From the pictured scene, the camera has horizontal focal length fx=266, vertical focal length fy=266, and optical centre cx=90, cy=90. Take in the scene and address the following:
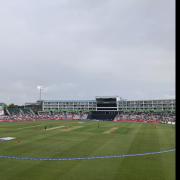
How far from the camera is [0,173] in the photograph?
60.6ft

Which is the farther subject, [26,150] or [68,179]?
[26,150]

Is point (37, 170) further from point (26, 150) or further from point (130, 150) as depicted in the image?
point (130, 150)

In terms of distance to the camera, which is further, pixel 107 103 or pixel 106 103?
pixel 106 103

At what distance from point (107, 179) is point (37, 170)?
549 cm

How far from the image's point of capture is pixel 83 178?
17.2m

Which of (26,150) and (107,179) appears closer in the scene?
(107,179)

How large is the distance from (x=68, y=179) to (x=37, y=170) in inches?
139

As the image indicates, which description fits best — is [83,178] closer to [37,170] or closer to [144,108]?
[37,170]

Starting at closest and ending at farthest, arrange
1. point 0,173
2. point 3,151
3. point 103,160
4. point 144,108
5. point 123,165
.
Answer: point 0,173
point 123,165
point 103,160
point 3,151
point 144,108
